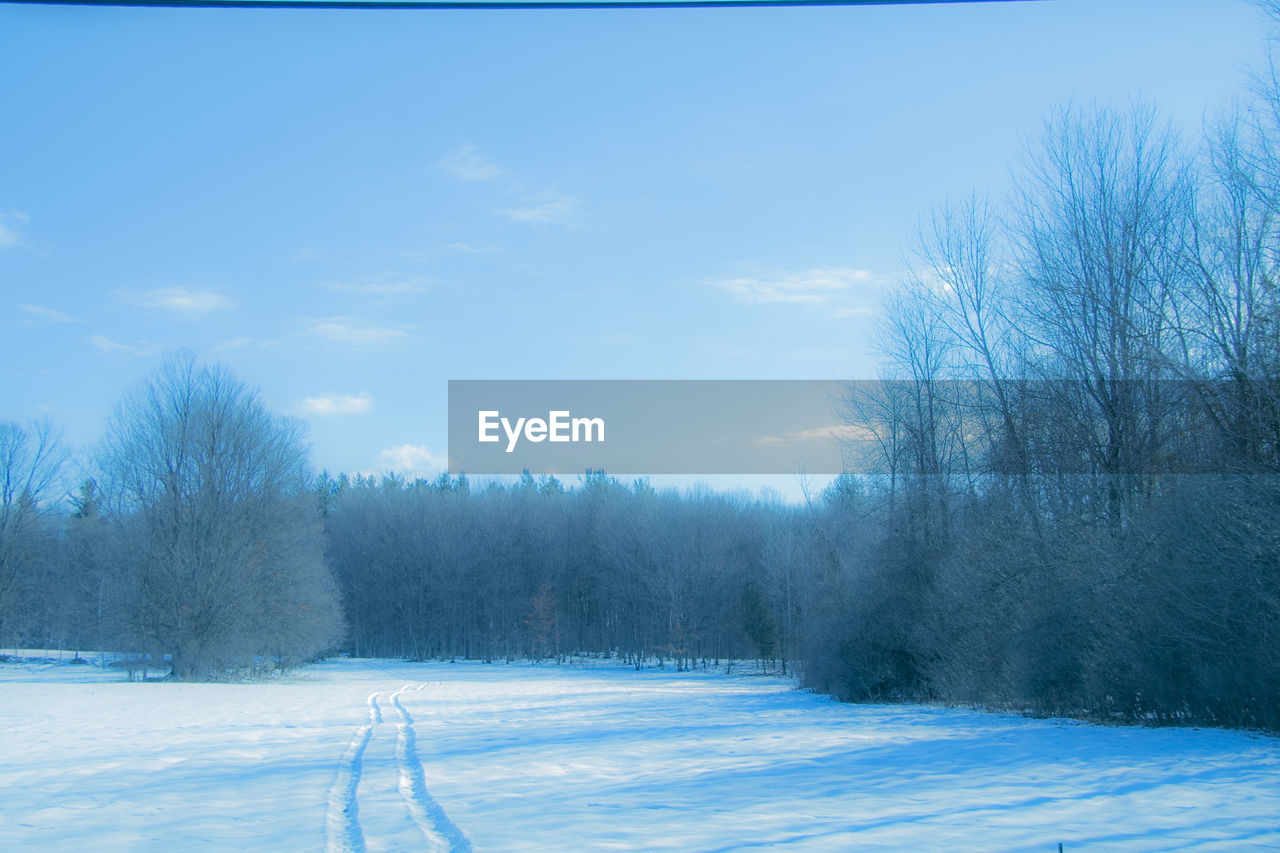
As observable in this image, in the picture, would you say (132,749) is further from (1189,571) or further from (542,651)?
(542,651)

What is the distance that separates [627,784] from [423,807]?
7.98ft

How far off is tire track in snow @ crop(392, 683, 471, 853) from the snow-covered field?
0.12ft

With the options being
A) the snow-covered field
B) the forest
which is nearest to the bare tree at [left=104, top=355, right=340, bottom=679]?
the forest

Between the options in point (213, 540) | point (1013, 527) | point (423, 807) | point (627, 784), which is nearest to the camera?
point (423, 807)

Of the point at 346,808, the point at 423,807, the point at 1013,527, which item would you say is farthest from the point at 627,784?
the point at 1013,527

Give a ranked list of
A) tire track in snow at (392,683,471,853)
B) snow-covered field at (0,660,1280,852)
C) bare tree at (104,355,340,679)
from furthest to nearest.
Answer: bare tree at (104,355,340,679), snow-covered field at (0,660,1280,852), tire track in snow at (392,683,471,853)

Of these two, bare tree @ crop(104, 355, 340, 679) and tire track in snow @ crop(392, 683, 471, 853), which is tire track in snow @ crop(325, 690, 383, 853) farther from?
bare tree @ crop(104, 355, 340, 679)

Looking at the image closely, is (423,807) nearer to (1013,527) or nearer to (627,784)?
(627,784)

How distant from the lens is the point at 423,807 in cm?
854

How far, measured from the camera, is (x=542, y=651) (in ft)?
217

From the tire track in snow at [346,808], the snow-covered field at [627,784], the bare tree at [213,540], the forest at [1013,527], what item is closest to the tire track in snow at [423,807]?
the snow-covered field at [627,784]

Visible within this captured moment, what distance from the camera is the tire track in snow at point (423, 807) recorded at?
7.07m

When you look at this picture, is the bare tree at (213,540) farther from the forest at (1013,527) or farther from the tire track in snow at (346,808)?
the tire track in snow at (346,808)

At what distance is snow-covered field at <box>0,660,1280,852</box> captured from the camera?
7.25 m
